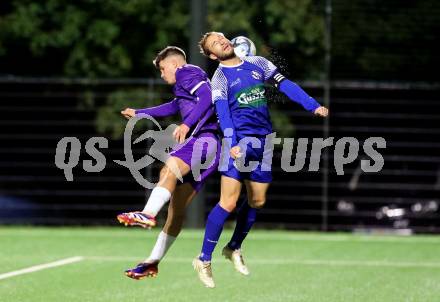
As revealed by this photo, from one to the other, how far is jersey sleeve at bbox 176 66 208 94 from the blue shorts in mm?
579

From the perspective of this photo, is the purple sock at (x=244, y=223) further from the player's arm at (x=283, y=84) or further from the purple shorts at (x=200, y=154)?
the player's arm at (x=283, y=84)

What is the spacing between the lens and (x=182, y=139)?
8.62 meters

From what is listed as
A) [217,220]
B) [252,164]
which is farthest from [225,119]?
[217,220]

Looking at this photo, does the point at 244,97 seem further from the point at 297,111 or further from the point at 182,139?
the point at 297,111

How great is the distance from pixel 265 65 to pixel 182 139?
906 mm

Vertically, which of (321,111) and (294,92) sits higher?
(294,92)

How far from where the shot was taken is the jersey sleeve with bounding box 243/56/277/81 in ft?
29.3

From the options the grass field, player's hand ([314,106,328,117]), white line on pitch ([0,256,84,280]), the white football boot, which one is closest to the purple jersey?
player's hand ([314,106,328,117])

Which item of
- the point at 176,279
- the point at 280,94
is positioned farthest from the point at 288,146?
the point at 280,94

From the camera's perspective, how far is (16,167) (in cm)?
1711

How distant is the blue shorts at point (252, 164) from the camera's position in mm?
8812

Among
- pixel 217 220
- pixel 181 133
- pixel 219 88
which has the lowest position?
pixel 217 220

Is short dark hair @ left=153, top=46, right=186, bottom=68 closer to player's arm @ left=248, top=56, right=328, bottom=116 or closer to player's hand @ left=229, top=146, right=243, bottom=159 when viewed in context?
player's arm @ left=248, top=56, right=328, bottom=116

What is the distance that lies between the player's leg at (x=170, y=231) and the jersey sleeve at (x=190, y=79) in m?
0.75
